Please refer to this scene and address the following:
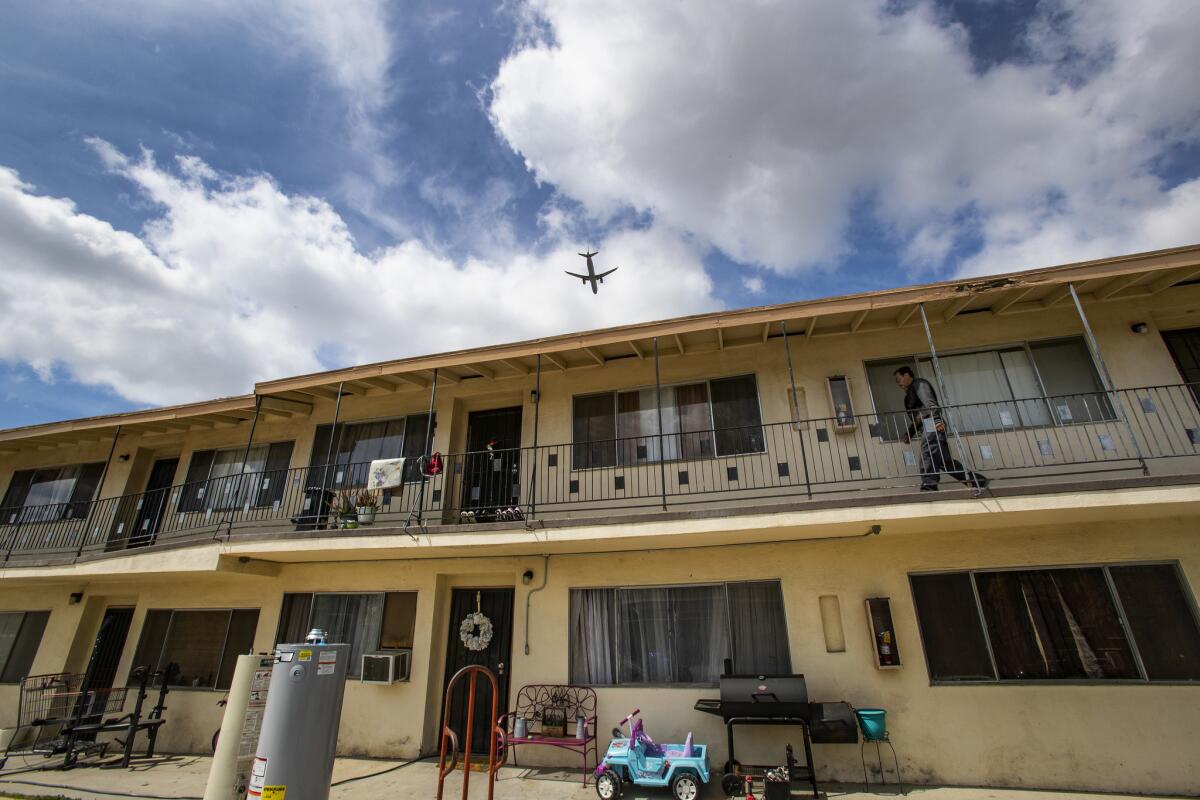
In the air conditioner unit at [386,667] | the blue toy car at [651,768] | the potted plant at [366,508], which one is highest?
the potted plant at [366,508]

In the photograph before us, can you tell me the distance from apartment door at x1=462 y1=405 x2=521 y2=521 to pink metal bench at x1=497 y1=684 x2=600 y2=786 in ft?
9.46

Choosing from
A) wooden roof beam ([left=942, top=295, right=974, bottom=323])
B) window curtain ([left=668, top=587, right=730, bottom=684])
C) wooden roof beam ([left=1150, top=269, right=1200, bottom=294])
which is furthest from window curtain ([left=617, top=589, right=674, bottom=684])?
wooden roof beam ([left=1150, top=269, right=1200, bottom=294])

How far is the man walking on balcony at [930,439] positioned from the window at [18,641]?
673 inches

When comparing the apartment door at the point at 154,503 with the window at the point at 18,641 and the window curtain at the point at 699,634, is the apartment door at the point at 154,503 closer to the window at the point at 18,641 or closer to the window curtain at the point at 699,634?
the window at the point at 18,641

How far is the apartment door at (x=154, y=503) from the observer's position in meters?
11.8

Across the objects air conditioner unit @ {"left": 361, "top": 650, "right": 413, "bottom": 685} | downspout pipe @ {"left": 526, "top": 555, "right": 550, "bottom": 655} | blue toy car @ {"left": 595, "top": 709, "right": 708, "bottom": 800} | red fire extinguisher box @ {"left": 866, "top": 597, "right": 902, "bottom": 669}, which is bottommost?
blue toy car @ {"left": 595, "top": 709, "right": 708, "bottom": 800}

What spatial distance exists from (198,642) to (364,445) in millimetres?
4712

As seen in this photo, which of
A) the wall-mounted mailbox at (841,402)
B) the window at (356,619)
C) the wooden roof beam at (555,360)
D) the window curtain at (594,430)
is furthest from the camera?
the wooden roof beam at (555,360)

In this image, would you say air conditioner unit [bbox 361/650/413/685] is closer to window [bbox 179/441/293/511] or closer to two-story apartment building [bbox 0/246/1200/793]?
two-story apartment building [bbox 0/246/1200/793]

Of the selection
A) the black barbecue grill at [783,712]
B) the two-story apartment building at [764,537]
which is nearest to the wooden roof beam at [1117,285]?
the two-story apartment building at [764,537]

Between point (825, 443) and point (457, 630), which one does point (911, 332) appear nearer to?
point (825, 443)

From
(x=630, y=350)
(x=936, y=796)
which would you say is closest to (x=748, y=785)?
(x=936, y=796)

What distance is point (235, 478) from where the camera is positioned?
1129cm

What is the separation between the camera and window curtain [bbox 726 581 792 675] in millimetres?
7348
